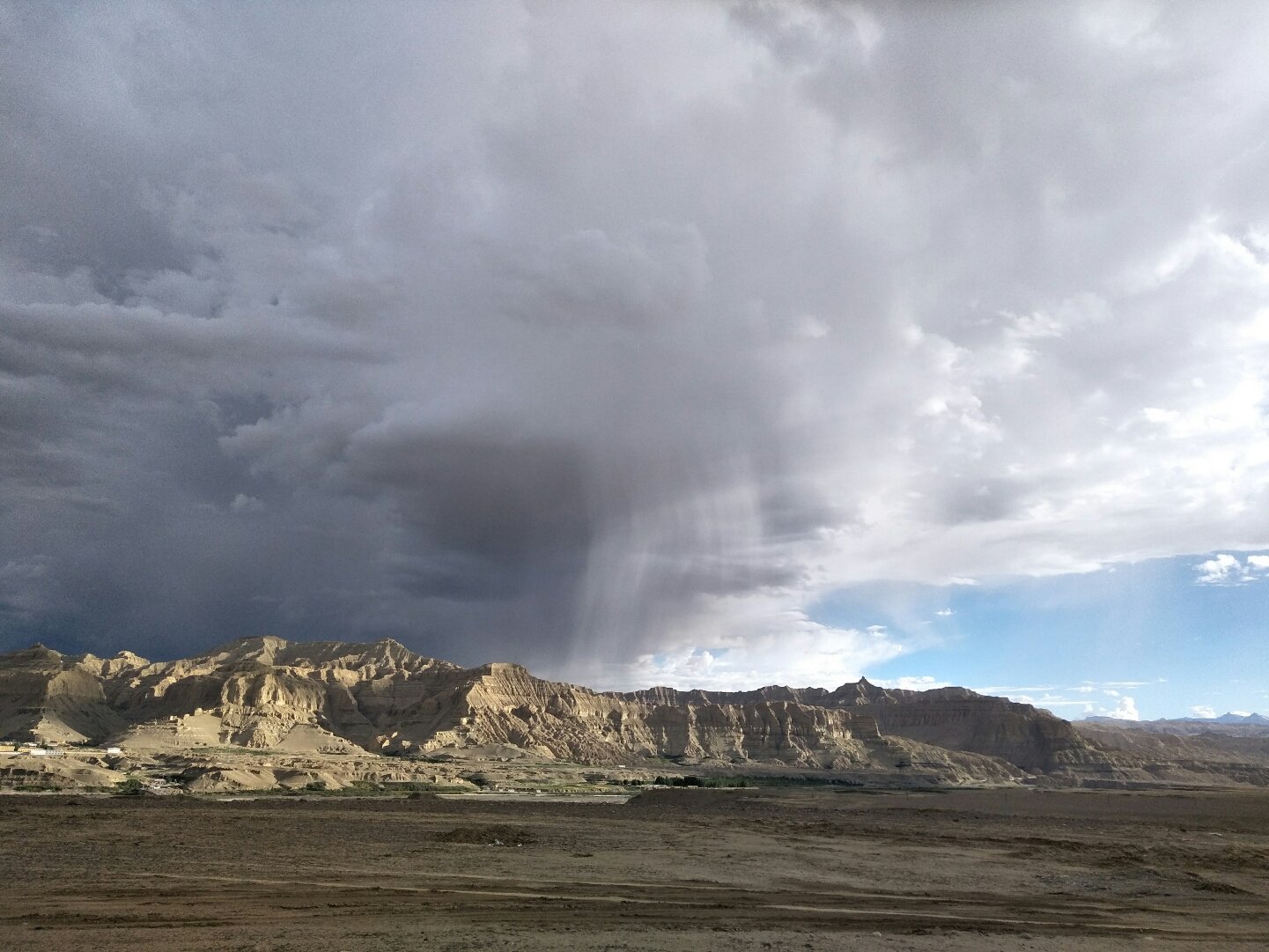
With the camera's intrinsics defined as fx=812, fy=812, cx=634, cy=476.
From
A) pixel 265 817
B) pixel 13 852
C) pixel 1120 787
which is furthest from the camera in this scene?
pixel 1120 787

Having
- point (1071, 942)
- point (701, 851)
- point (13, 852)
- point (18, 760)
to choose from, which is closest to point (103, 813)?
point (13, 852)

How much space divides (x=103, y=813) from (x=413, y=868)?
40901 millimetres

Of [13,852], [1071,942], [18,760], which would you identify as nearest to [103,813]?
[13,852]

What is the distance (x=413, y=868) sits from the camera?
1291 inches

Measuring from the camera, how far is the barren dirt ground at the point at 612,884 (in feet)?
70.3

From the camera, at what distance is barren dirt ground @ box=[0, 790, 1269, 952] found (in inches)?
843

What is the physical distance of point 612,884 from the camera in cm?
2975

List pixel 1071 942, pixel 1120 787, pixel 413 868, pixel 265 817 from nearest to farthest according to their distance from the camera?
pixel 1071 942, pixel 413 868, pixel 265 817, pixel 1120 787

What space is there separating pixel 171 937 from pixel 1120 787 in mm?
204784

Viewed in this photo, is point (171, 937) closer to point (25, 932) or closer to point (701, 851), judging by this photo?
point (25, 932)

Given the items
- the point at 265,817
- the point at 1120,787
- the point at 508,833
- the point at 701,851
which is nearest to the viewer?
the point at 701,851

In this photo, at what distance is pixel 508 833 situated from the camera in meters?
44.8

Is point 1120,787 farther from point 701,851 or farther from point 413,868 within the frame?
point 413,868

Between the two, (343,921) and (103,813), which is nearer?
(343,921)
